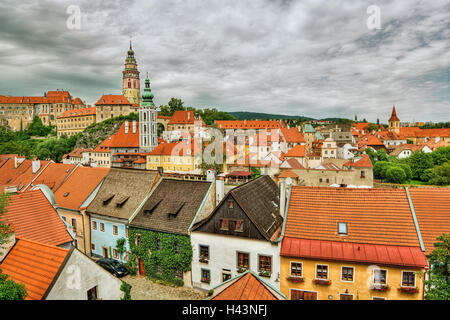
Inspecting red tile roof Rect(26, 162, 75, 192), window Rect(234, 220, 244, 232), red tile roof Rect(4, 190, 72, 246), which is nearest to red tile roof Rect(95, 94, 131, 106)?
red tile roof Rect(26, 162, 75, 192)

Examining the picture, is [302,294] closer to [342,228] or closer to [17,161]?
[342,228]

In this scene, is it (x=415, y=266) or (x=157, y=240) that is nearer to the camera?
(x=415, y=266)

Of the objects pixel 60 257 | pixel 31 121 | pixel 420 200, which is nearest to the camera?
pixel 60 257

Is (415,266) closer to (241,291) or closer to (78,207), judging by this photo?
(241,291)

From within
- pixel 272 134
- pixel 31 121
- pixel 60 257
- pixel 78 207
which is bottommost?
pixel 78 207

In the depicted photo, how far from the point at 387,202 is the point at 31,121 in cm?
13779

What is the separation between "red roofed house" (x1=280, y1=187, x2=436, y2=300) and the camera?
12273 millimetres

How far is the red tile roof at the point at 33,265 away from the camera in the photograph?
8.02m

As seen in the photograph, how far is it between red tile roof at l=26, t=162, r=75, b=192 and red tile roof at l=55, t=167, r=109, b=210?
0.91 m

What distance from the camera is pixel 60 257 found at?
329 inches

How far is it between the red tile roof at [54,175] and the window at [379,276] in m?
25.7

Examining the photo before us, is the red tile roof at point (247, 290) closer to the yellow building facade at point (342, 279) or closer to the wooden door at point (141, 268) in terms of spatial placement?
the yellow building facade at point (342, 279)

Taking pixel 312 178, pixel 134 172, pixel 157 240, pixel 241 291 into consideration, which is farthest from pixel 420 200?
pixel 312 178

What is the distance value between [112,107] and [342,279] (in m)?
106
